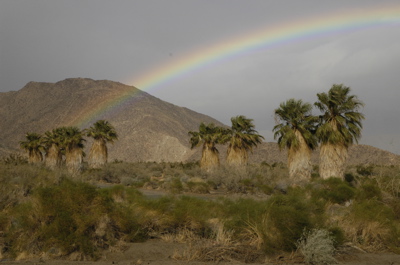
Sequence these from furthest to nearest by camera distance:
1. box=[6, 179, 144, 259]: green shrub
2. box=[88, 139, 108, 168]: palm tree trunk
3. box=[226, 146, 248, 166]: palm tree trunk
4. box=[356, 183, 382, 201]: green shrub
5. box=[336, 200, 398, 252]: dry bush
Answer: box=[88, 139, 108, 168]: palm tree trunk < box=[226, 146, 248, 166]: palm tree trunk < box=[356, 183, 382, 201]: green shrub < box=[336, 200, 398, 252]: dry bush < box=[6, 179, 144, 259]: green shrub

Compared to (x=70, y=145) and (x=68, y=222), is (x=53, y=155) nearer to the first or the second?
(x=70, y=145)

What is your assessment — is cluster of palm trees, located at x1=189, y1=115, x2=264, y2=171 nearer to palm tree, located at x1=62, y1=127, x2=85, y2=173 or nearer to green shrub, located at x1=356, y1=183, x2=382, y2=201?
palm tree, located at x1=62, y1=127, x2=85, y2=173

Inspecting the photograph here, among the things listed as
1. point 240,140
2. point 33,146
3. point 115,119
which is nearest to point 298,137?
point 240,140

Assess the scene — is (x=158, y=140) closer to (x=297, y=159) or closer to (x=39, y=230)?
(x=297, y=159)

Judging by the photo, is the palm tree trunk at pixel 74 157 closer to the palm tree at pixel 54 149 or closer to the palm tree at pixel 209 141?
the palm tree at pixel 54 149

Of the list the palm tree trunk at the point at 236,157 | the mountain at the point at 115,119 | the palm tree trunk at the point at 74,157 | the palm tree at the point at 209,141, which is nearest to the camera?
the palm tree trunk at the point at 236,157

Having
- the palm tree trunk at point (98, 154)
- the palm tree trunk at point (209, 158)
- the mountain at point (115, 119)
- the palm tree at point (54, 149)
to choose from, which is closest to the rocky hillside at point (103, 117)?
the mountain at point (115, 119)

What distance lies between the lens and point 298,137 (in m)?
33.0

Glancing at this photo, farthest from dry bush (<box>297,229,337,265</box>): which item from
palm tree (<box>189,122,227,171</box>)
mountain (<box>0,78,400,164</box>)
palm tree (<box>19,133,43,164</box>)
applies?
mountain (<box>0,78,400,164</box>)

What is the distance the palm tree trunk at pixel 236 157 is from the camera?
43.1 m

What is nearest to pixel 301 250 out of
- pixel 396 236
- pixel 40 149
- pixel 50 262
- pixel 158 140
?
pixel 396 236

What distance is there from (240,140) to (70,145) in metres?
24.9

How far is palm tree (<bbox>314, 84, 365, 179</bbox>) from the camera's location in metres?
29.8

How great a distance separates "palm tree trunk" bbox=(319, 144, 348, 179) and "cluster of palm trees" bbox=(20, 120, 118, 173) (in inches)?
1301
